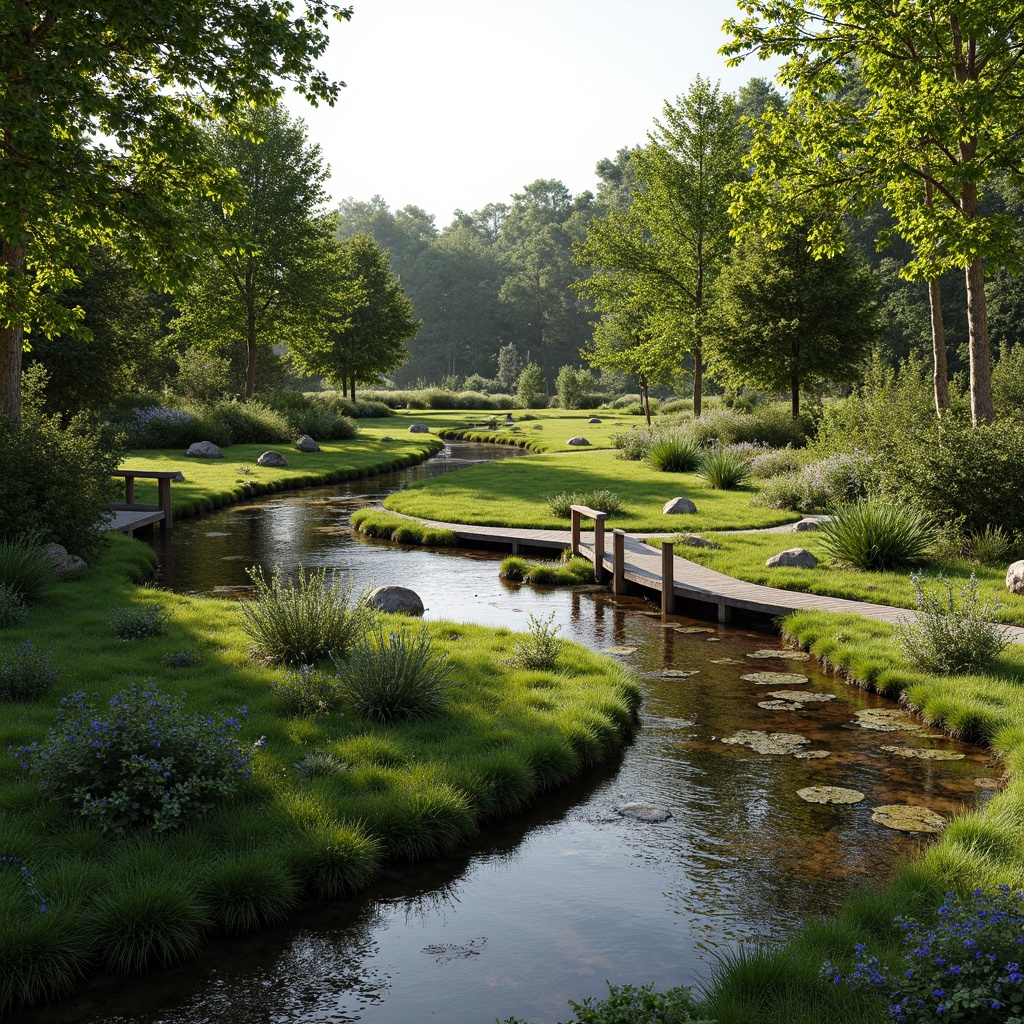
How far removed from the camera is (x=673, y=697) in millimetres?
10539

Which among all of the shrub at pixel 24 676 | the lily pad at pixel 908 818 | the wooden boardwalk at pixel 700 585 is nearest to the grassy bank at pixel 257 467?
the wooden boardwalk at pixel 700 585

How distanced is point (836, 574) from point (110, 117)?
1242cm

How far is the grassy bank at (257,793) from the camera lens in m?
5.56

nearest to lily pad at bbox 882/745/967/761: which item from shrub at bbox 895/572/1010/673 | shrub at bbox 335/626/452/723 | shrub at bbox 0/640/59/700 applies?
shrub at bbox 895/572/1010/673

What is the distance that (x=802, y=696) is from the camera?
1051 cm

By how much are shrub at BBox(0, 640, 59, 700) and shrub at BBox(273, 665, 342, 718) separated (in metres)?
2.12

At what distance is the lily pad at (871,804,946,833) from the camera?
722 cm

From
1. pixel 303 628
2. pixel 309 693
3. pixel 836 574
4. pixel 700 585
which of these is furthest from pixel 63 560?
pixel 836 574

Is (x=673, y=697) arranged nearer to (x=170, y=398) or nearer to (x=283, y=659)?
(x=283, y=659)

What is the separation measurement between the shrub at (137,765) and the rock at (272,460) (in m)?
24.7

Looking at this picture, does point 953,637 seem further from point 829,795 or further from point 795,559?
point 795,559

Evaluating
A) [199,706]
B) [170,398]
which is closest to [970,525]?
[199,706]

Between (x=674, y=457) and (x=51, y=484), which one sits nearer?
(x=51, y=484)

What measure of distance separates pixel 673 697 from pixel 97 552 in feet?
32.1
